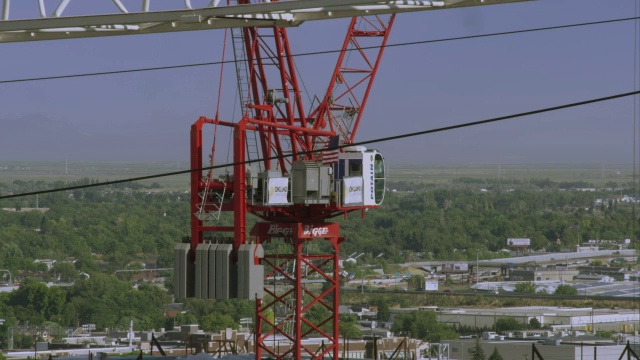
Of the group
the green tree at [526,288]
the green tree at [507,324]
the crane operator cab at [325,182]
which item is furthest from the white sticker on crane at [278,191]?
the green tree at [526,288]

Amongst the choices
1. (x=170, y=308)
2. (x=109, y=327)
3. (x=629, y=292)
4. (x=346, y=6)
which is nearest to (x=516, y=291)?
(x=629, y=292)

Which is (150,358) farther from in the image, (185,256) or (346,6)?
(346,6)

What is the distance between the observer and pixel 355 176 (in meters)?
50.2

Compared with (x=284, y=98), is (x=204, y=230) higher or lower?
lower

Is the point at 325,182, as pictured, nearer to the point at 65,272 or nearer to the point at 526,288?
the point at 526,288

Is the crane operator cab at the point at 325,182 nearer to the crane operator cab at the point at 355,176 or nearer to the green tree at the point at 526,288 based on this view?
the crane operator cab at the point at 355,176

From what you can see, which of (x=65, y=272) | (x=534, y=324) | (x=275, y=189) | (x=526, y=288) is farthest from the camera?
(x=65, y=272)

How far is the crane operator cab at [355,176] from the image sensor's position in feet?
163

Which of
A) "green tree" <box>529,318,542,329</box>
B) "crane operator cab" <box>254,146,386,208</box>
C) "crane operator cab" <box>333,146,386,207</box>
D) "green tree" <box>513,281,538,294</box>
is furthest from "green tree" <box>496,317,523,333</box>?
"crane operator cab" <box>254,146,386,208</box>

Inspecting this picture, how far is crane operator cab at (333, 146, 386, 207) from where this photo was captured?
49.8 meters

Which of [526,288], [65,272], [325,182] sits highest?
[325,182]

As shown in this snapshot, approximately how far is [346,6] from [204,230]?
25.6m

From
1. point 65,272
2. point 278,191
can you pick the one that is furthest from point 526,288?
point 278,191

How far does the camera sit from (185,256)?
4672 centimetres
